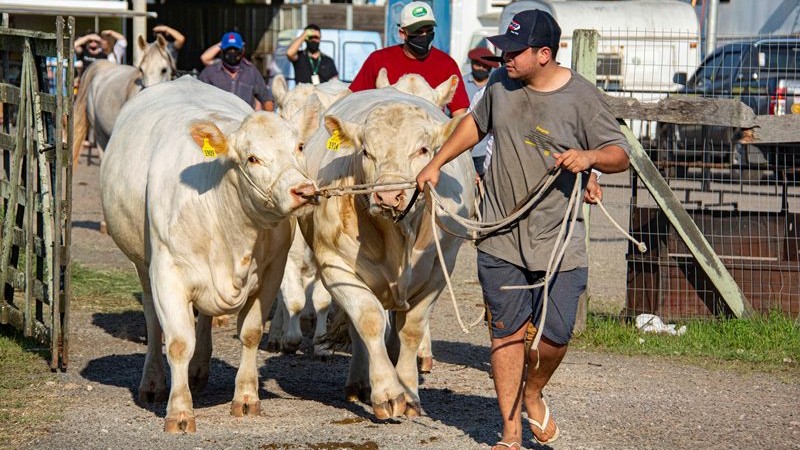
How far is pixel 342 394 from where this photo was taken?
8258mm

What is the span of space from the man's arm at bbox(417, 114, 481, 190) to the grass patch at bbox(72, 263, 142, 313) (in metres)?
5.23

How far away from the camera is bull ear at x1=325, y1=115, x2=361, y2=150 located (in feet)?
24.2

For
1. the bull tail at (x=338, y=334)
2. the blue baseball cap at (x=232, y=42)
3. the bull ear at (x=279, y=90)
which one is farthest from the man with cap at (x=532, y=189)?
the blue baseball cap at (x=232, y=42)

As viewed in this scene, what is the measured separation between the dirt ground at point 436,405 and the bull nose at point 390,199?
1.22 meters

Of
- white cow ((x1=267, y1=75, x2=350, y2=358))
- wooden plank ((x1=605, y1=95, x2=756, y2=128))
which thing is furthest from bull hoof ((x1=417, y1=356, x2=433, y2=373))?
wooden plank ((x1=605, y1=95, x2=756, y2=128))

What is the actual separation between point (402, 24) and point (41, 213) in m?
2.88

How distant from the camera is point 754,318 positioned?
9.91 metres

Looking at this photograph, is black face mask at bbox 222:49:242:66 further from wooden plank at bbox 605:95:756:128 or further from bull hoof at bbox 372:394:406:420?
bull hoof at bbox 372:394:406:420

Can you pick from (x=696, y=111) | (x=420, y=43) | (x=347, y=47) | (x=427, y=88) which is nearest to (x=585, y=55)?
(x=696, y=111)

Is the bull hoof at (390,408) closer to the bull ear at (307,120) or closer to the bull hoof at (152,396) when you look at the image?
the bull hoof at (152,396)

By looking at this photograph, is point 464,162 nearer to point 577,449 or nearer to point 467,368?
point 467,368

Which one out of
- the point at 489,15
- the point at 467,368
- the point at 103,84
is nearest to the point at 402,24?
the point at 467,368

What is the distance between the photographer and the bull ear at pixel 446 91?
922cm

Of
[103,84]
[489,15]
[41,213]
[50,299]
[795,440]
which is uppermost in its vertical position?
[489,15]
